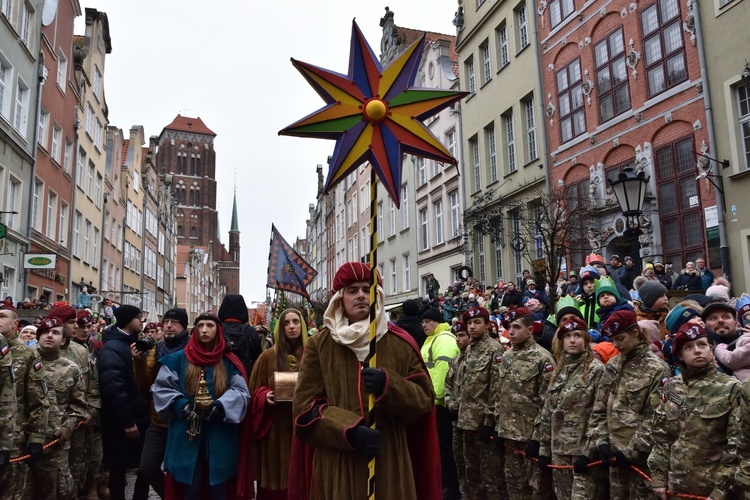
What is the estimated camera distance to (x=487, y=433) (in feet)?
21.3

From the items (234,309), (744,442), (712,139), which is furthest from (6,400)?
(712,139)

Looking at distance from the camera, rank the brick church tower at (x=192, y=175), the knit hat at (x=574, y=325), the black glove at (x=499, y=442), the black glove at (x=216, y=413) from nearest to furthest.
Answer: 1. the black glove at (x=216, y=413)
2. the knit hat at (x=574, y=325)
3. the black glove at (x=499, y=442)
4. the brick church tower at (x=192, y=175)

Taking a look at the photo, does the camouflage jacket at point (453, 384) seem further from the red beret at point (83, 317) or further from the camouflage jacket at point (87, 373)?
the red beret at point (83, 317)

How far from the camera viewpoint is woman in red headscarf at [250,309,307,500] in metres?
5.53

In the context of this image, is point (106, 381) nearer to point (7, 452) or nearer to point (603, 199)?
point (7, 452)

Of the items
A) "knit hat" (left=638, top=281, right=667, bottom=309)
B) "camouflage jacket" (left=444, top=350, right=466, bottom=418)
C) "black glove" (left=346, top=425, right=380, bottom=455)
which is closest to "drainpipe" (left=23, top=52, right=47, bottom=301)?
"camouflage jacket" (left=444, top=350, right=466, bottom=418)

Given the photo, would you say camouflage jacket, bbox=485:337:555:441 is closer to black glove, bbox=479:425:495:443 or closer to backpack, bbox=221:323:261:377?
black glove, bbox=479:425:495:443

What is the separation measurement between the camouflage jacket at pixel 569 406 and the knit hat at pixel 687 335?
1.05 meters

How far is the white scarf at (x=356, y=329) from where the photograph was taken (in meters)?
3.76

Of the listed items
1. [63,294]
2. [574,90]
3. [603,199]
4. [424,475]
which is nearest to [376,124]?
[424,475]

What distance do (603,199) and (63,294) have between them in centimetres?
1975

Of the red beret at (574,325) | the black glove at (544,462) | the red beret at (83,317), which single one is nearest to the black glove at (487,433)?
the black glove at (544,462)

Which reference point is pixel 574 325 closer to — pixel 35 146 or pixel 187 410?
pixel 187 410

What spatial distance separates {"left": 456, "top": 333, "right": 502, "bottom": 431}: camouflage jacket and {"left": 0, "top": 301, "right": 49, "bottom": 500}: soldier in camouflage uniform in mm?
4043
